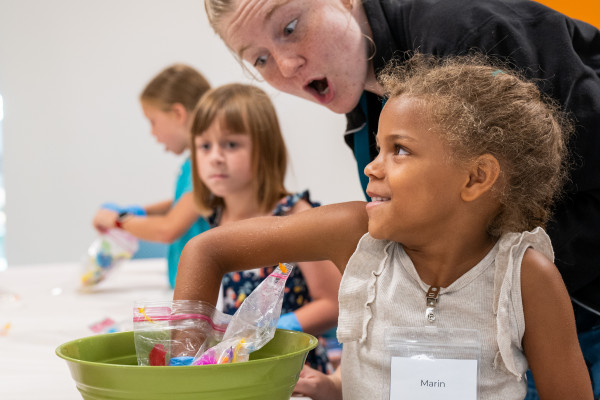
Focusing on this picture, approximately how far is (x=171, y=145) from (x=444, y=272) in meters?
1.79

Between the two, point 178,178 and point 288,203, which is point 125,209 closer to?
point 178,178

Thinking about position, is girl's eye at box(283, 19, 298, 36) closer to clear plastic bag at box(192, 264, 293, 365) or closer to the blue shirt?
clear plastic bag at box(192, 264, 293, 365)

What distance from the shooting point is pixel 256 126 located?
1750 millimetres

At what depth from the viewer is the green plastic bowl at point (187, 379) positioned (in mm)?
676

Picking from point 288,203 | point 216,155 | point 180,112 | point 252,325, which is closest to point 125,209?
point 180,112

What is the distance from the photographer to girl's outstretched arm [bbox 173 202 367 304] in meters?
0.91

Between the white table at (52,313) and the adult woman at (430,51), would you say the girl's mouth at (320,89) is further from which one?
the white table at (52,313)

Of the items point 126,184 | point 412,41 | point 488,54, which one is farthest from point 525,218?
point 126,184

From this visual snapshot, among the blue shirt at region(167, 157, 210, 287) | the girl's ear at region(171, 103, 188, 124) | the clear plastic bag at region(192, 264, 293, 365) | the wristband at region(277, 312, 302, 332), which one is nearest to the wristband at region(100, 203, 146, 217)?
the blue shirt at region(167, 157, 210, 287)

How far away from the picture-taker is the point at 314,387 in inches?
39.2

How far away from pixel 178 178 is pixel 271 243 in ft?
5.08

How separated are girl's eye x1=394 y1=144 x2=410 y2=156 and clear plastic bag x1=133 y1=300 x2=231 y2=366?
301mm

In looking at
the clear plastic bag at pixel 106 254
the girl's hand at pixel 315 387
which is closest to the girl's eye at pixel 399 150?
the girl's hand at pixel 315 387

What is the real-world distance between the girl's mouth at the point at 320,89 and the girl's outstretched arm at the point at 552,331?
21.0 inches
